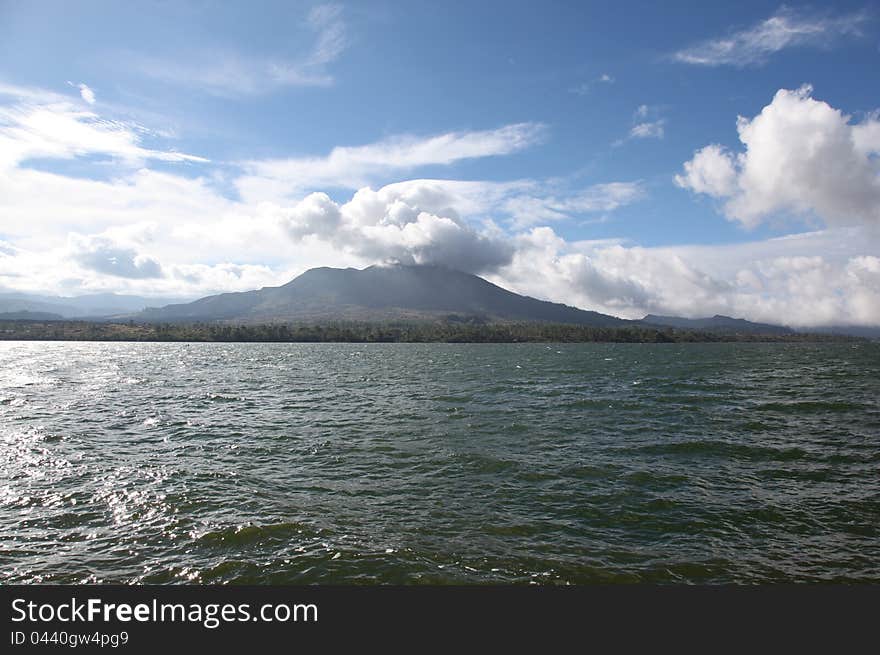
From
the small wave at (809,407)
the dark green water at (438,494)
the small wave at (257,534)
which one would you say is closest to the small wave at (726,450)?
the dark green water at (438,494)

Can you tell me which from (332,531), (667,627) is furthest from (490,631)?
(332,531)

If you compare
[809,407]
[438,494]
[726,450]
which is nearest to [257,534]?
[438,494]

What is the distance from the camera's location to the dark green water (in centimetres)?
1698

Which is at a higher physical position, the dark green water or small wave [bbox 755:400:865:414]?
small wave [bbox 755:400:865:414]

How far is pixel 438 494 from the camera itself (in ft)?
80.6

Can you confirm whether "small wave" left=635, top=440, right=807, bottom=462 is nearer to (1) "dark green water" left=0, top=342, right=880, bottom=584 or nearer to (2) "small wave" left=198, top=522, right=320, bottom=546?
(1) "dark green water" left=0, top=342, right=880, bottom=584

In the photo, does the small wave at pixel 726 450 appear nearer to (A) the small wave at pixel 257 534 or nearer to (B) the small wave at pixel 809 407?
(B) the small wave at pixel 809 407

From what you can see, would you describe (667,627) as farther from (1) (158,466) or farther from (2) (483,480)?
(1) (158,466)

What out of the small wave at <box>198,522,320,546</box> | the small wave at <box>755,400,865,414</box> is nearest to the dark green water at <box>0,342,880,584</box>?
the small wave at <box>198,522,320,546</box>

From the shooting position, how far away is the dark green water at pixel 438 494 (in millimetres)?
16977

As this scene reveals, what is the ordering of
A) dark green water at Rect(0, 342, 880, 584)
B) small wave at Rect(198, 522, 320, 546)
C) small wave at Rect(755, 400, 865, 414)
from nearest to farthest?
1. dark green water at Rect(0, 342, 880, 584)
2. small wave at Rect(198, 522, 320, 546)
3. small wave at Rect(755, 400, 865, 414)

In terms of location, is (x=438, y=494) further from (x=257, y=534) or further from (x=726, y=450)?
(x=726, y=450)

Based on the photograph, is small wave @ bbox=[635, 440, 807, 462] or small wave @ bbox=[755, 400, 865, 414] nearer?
small wave @ bbox=[635, 440, 807, 462]

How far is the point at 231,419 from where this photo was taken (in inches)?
1793
